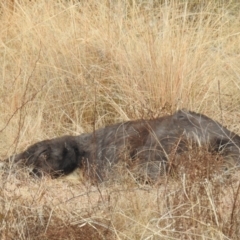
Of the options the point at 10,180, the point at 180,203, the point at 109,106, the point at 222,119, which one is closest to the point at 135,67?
the point at 109,106

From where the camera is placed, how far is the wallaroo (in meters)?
6.50

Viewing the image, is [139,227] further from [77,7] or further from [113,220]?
[77,7]

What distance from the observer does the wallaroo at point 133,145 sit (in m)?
6.50

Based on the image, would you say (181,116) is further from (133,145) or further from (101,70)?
(101,70)

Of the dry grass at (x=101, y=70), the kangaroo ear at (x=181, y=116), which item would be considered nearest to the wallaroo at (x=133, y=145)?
the kangaroo ear at (x=181, y=116)

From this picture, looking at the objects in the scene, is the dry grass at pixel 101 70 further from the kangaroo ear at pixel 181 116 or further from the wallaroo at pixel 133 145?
the kangaroo ear at pixel 181 116

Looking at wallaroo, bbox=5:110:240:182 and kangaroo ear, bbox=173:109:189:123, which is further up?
kangaroo ear, bbox=173:109:189:123

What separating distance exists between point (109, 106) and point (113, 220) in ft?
12.3

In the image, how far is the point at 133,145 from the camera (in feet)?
23.4

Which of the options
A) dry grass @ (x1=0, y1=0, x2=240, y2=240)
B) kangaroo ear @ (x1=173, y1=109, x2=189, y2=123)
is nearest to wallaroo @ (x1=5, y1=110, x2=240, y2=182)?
kangaroo ear @ (x1=173, y1=109, x2=189, y2=123)

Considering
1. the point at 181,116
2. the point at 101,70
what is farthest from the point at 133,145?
the point at 101,70

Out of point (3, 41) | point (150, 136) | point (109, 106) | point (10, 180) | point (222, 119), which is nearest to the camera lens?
point (10, 180)

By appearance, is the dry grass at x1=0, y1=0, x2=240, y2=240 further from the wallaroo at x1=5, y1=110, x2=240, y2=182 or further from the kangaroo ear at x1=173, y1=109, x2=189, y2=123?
the kangaroo ear at x1=173, y1=109, x2=189, y2=123

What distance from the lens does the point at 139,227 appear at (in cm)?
491
